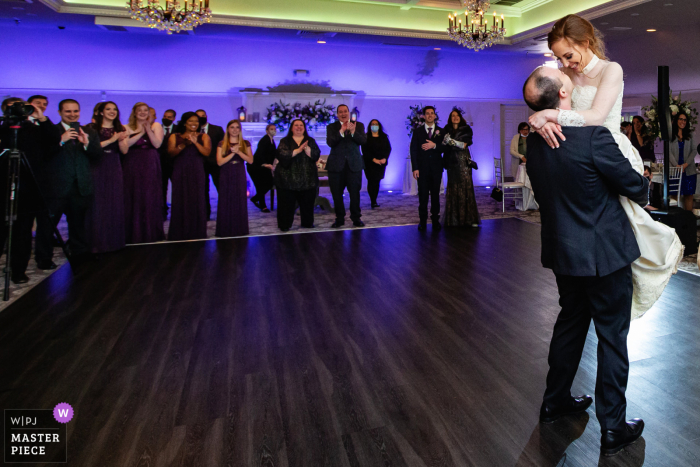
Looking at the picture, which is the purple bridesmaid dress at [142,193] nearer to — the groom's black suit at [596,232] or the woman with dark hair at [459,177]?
the woman with dark hair at [459,177]

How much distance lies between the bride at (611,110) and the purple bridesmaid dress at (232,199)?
5.08 m

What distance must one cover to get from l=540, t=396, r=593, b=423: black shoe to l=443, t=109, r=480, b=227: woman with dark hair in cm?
474

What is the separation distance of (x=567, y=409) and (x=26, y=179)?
4274 mm

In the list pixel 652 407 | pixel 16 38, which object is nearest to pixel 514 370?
pixel 652 407

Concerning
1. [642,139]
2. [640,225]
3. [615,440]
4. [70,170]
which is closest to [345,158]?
[70,170]

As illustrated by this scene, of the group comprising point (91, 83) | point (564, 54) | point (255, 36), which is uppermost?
point (255, 36)

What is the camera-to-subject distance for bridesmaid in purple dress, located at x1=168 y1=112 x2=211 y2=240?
20.4 feet

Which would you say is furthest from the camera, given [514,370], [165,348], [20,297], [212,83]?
[212,83]

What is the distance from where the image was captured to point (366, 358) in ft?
9.27

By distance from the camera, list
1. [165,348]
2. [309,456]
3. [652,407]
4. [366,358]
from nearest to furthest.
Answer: [309,456] → [652,407] → [366,358] → [165,348]

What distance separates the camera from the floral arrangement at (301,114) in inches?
422

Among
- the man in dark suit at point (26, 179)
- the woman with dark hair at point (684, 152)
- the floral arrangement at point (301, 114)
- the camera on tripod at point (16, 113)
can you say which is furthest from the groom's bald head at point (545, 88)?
the floral arrangement at point (301, 114)

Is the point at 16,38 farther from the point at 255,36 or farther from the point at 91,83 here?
the point at 255,36

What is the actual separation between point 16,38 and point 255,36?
186 inches
